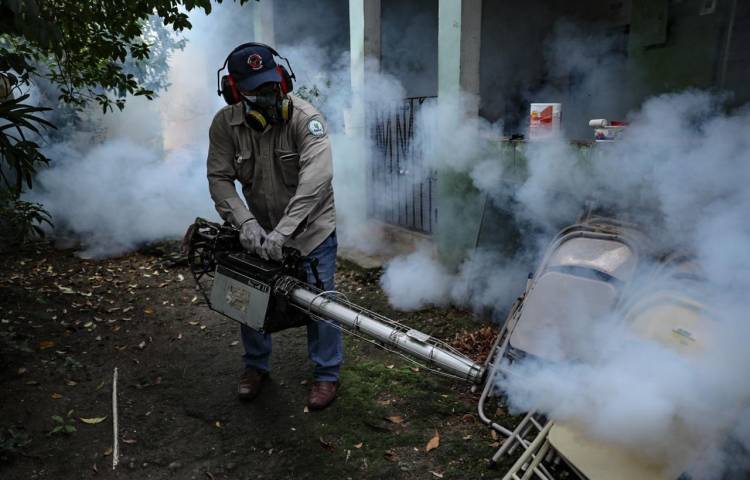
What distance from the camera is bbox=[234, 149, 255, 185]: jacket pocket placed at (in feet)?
12.0

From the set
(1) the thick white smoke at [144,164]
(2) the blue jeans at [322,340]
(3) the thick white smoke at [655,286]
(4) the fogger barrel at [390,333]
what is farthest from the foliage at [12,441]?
(1) the thick white smoke at [144,164]

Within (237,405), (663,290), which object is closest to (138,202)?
(237,405)

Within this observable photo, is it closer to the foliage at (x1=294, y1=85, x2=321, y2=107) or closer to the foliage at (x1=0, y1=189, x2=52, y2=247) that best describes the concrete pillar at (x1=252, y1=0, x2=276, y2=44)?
the foliage at (x1=294, y1=85, x2=321, y2=107)

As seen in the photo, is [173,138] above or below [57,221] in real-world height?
above

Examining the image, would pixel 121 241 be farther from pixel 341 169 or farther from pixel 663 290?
pixel 663 290

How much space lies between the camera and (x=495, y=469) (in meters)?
3.16

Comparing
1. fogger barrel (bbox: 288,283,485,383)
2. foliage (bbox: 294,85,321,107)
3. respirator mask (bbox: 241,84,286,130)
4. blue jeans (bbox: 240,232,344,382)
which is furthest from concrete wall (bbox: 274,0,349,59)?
fogger barrel (bbox: 288,283,485,383)

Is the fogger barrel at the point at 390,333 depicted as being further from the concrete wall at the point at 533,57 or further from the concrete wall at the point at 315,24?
the concrete wall at the point at 315,24

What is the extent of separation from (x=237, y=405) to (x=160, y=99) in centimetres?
969

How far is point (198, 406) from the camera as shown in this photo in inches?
156

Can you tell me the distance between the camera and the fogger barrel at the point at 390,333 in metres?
2.43

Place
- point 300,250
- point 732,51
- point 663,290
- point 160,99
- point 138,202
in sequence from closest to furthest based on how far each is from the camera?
1. point 663,290
2. point 300,250
3. point 732,51
4. point 138,202
5. point 160,99

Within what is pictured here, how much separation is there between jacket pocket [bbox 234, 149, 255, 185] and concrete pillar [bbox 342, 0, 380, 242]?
3723 millimetres

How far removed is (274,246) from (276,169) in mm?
679
